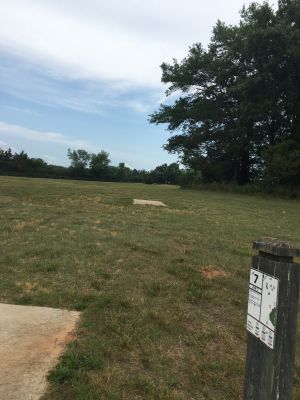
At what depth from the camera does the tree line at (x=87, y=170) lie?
194 feet

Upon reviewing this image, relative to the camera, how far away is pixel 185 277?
18.5ft

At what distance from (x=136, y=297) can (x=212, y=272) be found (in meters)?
1.57

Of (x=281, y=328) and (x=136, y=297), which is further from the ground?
(x=281, y=328)

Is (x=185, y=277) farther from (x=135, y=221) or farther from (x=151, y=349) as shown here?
(x=135, y=221)

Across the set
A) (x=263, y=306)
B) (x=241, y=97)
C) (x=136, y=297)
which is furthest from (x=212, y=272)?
(x=241, y=97)

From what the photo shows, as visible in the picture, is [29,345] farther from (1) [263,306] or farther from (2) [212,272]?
(2) [212,272]

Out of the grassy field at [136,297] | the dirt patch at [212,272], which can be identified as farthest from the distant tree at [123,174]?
the dirt patch at [212,272]

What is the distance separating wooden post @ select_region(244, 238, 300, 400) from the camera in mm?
2215

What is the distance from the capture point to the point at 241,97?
27.9 metres

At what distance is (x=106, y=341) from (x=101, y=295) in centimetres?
100

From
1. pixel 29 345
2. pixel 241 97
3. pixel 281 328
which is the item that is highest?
pixel 241 97

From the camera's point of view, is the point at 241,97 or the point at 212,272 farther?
the point at 241,97

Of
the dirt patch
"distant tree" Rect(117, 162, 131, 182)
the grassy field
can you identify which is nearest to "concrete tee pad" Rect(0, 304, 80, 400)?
the grassy field

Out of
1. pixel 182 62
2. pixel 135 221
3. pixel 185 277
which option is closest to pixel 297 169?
pixel 182 62
